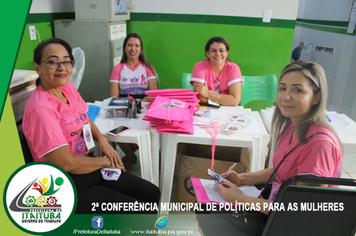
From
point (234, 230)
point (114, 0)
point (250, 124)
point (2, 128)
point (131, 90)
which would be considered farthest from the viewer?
point (114, 0)

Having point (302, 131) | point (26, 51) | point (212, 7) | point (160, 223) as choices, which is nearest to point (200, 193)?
point (160, 223)

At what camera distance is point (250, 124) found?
179 centimetres

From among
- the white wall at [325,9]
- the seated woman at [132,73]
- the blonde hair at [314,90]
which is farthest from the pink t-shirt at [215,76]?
the white wall at [325,9]

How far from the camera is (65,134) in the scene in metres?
1.40

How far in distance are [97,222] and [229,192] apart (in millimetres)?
672

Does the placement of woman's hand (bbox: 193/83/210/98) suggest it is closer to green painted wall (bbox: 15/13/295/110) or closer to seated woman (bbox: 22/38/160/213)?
seated woman (bbox: 22/38/160/213)

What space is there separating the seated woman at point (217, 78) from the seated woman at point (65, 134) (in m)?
0.98

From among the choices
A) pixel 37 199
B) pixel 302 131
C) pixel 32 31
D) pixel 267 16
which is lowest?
pixel 37 199

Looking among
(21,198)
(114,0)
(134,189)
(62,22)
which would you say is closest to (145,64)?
(114,0)

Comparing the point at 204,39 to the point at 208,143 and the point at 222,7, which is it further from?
the point at 208,143

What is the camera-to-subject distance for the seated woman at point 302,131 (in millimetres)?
907

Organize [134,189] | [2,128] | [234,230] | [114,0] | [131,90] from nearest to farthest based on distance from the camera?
[234,230]
[2,128]
[134,189]
[131,90]
[114,0]

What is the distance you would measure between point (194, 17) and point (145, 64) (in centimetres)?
112

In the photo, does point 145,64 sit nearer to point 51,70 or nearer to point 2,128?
point 51,70
